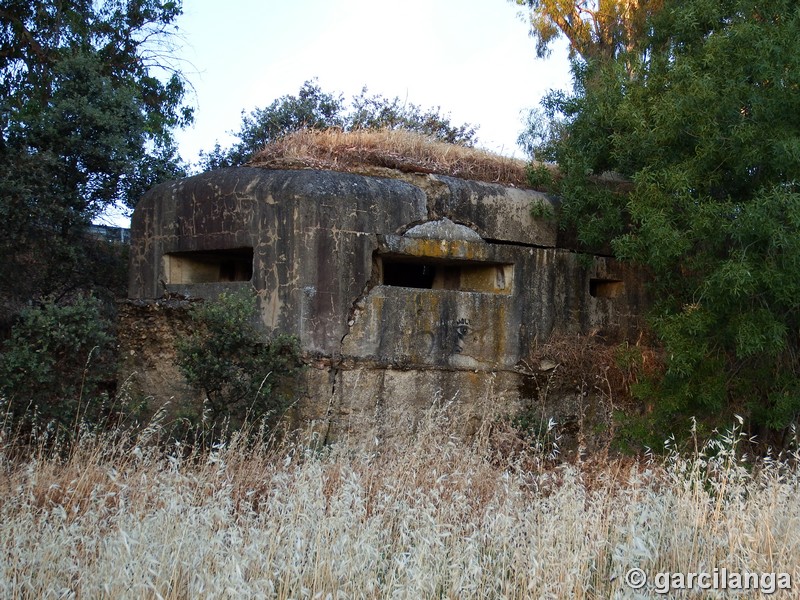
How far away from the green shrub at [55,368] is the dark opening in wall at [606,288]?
15.2 feet

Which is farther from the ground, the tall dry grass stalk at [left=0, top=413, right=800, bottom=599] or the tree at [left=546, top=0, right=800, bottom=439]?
the tree at [left=546, top=0, right=800, bottom=439]

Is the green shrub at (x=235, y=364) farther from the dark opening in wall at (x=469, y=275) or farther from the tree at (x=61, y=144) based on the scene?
the tree at (x=61, y=144)

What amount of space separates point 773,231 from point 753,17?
2.00m

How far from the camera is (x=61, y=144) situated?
10.2m

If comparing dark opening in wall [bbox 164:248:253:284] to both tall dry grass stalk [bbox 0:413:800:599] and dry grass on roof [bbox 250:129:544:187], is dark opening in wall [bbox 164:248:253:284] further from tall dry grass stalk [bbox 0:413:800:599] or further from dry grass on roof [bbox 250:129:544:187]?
tall dry grass stalk [bbox 0:413:800:599]

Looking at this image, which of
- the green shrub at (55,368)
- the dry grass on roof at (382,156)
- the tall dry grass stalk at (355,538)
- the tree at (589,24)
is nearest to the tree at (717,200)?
the dry grass on roof at (382,156)

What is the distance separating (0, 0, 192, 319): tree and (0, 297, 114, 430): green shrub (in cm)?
297

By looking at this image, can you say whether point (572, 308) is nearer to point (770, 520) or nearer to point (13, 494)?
point (770, 520)

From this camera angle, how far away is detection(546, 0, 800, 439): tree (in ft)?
21.9

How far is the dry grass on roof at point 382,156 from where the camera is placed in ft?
25.5

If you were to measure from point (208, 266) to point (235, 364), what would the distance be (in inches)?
64.8

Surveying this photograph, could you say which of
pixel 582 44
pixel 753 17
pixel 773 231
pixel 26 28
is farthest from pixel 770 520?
pixel 582 44

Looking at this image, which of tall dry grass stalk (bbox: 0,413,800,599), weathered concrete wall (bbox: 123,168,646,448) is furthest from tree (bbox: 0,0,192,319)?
tall dry grass stalk (bbox: 0,413,800,599)

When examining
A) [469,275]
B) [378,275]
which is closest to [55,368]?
[378,275]
